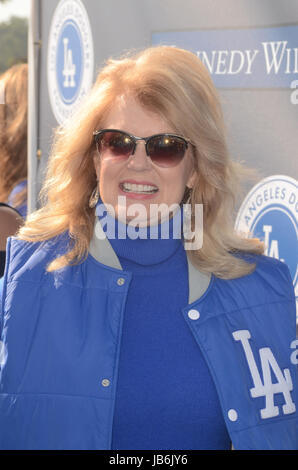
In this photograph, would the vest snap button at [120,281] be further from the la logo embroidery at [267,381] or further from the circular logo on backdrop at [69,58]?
the circular logo on backdrop at [69,58]

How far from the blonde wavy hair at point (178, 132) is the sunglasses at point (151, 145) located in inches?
2.0

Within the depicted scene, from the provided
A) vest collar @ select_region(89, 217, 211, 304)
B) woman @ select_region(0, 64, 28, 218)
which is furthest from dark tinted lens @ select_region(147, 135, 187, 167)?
woman @ select_region(0, 64, 28, 218)

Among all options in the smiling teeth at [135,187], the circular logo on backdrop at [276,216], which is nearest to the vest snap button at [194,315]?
the smiling teeth at [135,187]

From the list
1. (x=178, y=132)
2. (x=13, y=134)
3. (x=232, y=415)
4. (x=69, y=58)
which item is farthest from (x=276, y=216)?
(x=13, y=134)

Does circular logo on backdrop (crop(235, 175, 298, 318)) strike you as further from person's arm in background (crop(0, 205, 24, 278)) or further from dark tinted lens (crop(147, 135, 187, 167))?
person's arm in background (crop(0, 205, 24, 278))

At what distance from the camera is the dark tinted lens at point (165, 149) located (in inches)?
82.3

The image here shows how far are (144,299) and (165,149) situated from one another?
0.41 m

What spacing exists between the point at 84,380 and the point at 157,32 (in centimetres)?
156

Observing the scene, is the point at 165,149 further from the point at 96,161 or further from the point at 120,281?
the point at 120,281

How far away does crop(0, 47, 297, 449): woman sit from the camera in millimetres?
1943

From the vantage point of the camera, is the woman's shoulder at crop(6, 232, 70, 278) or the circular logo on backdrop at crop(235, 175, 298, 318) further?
the circular logo on backdrop at crop(235, 175, 298, 318)

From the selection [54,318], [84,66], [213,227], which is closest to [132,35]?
[84,66]

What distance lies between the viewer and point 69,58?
3615mm

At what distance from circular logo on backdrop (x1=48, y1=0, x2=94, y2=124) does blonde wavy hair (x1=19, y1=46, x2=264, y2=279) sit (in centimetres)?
121
